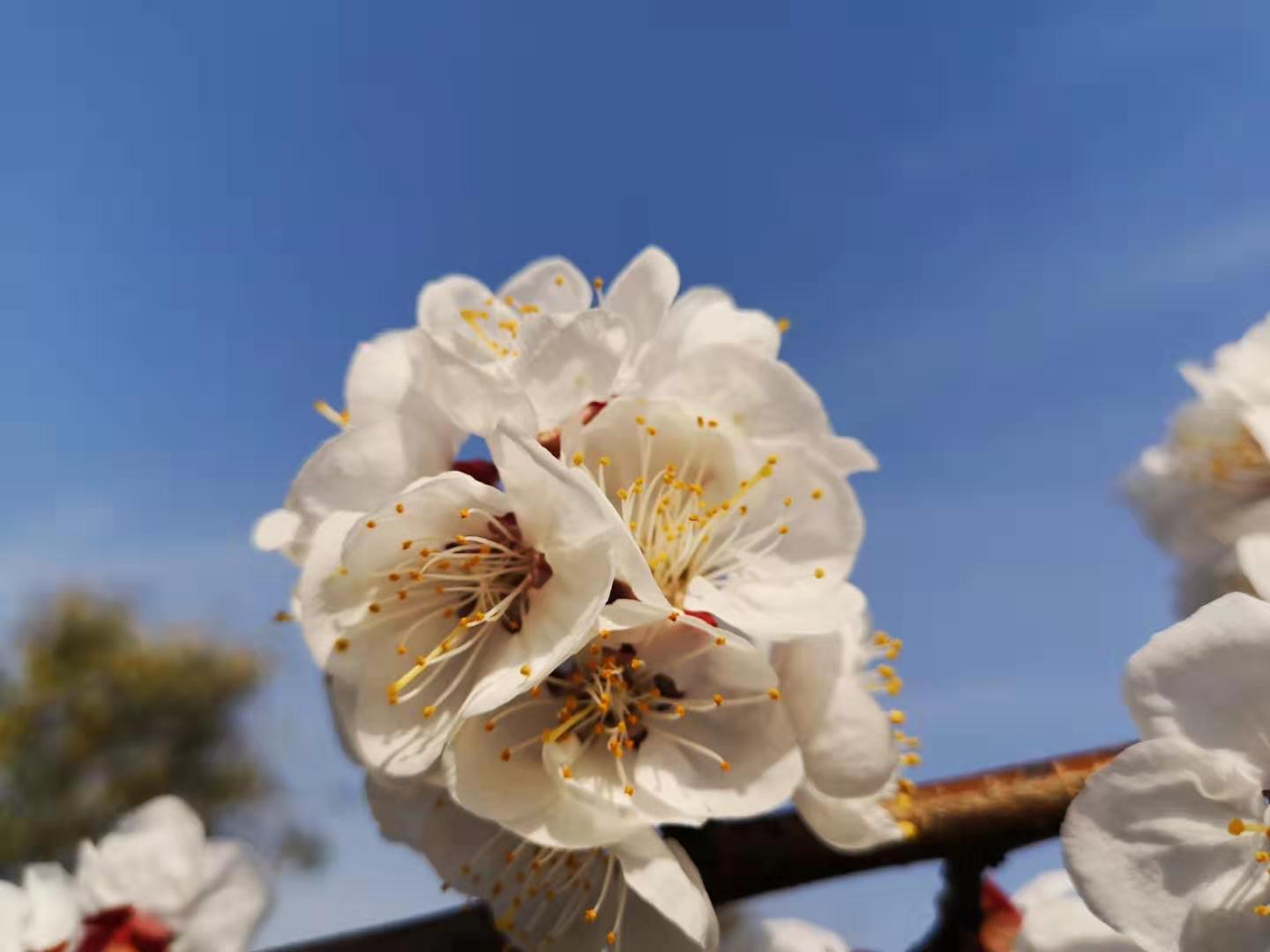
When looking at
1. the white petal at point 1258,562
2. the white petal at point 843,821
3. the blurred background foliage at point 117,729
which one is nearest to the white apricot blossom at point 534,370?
the white petal at point 843,821

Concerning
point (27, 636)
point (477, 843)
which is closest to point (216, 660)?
point (27, 636)

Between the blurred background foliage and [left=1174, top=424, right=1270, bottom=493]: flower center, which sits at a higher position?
the blurred background foliage

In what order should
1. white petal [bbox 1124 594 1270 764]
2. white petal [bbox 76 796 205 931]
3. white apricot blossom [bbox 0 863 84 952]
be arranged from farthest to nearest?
white petal [bbox 76 796 205 931], white apricot blossom [bbox 0 863 84 952], white petal [bbox 1124 594 1270 764]

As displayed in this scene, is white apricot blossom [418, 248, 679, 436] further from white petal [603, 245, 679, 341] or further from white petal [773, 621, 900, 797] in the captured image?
white petal [773, 621, 900, 797]

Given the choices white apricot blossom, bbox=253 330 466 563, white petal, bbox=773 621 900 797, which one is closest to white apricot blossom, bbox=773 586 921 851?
white petal, bbox=773 621 900 797

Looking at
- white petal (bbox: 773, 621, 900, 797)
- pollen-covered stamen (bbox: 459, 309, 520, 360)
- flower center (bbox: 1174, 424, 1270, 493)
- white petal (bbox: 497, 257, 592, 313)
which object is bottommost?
white petal (bbox: 773, 621, 900, 797)
